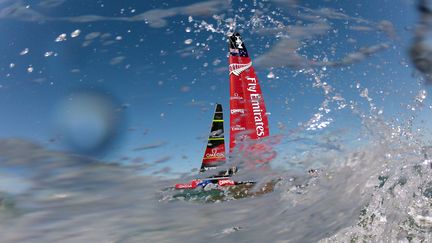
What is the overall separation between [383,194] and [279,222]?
2290mm

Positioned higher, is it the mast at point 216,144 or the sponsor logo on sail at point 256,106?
the sponsor logo on sail at point 256,106

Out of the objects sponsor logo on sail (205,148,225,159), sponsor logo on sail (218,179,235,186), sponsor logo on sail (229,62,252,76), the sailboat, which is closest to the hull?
sponsor logo on sail (218,179,235,186)

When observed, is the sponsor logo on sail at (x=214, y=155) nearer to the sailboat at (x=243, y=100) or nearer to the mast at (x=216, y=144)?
the mast at (x=216, y=144)

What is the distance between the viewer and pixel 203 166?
102ft

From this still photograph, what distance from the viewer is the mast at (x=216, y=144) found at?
29.6 m

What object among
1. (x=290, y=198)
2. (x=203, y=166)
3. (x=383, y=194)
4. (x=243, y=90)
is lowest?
(x=203, y=166)

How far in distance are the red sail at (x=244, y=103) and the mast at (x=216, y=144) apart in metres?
3.55

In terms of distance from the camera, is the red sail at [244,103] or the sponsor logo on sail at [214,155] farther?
the sponsor logo on sail at [214,155]

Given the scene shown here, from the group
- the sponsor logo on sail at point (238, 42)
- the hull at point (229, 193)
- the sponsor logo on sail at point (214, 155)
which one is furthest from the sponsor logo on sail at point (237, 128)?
the hull at point (229, 193)

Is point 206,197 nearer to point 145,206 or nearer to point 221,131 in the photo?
point 145,206

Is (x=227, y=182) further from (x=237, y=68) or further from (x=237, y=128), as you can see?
(x=237, y=68)

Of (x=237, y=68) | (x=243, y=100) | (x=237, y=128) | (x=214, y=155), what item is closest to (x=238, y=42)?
(x=237, y=68)

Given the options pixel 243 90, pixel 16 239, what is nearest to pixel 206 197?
pixel 16 239

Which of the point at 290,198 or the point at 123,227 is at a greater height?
the point at 123,227
